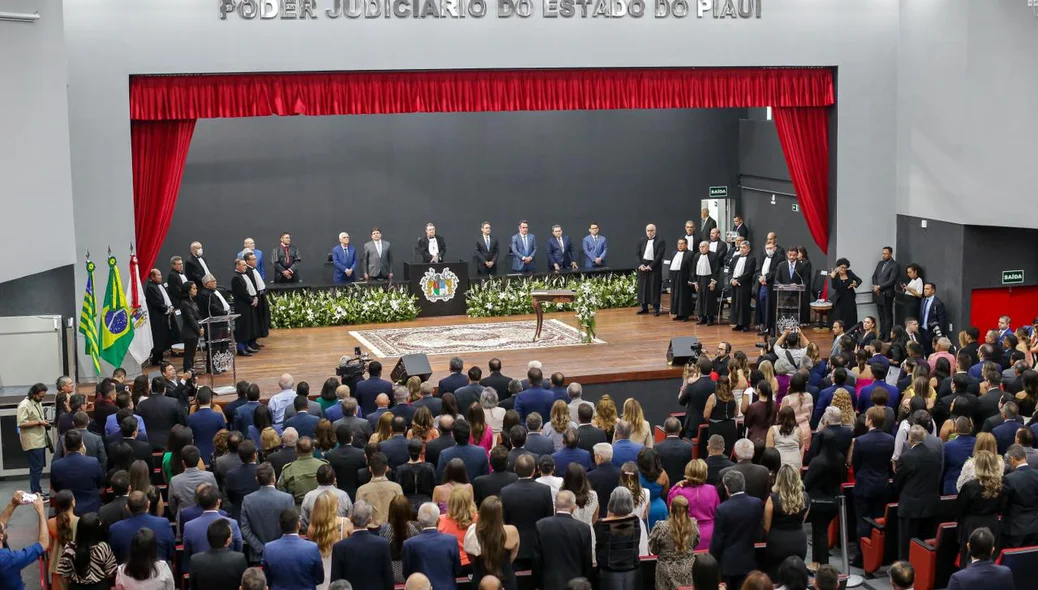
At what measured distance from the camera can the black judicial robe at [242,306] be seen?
54.2ft

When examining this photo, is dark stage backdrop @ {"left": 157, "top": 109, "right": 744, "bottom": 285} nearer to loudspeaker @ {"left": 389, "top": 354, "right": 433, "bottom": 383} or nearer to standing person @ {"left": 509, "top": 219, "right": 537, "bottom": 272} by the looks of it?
standing person @ {"left": 509, "top": 219, "right": 537, "bottom": 272}

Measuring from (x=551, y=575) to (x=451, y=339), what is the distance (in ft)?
33.0

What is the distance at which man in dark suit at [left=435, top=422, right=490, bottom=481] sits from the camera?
8.75m

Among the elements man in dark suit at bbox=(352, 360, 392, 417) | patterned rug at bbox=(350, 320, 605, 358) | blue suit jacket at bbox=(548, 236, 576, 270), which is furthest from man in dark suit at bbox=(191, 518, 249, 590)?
blue suit jacket at bbox=(548, 236, 576, 270)

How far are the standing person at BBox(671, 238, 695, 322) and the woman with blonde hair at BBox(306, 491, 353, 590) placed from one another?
12.0m

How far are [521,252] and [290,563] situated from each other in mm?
13788

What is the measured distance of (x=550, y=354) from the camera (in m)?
16.2

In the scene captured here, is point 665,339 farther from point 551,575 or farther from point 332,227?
point 551,575

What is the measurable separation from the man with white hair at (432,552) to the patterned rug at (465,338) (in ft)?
30.1

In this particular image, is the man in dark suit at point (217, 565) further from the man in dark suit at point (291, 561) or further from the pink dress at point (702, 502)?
the pink dress at point (702, 502)

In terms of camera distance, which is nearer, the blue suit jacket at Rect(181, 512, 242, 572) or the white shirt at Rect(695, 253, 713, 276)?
the blue suit jacket at Rect(181, 512, 242, 572)

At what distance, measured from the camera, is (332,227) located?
21719 mm

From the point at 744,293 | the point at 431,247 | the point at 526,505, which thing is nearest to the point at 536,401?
the point at 526,505

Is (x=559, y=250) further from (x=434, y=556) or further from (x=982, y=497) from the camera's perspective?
(x=434, y=556)
